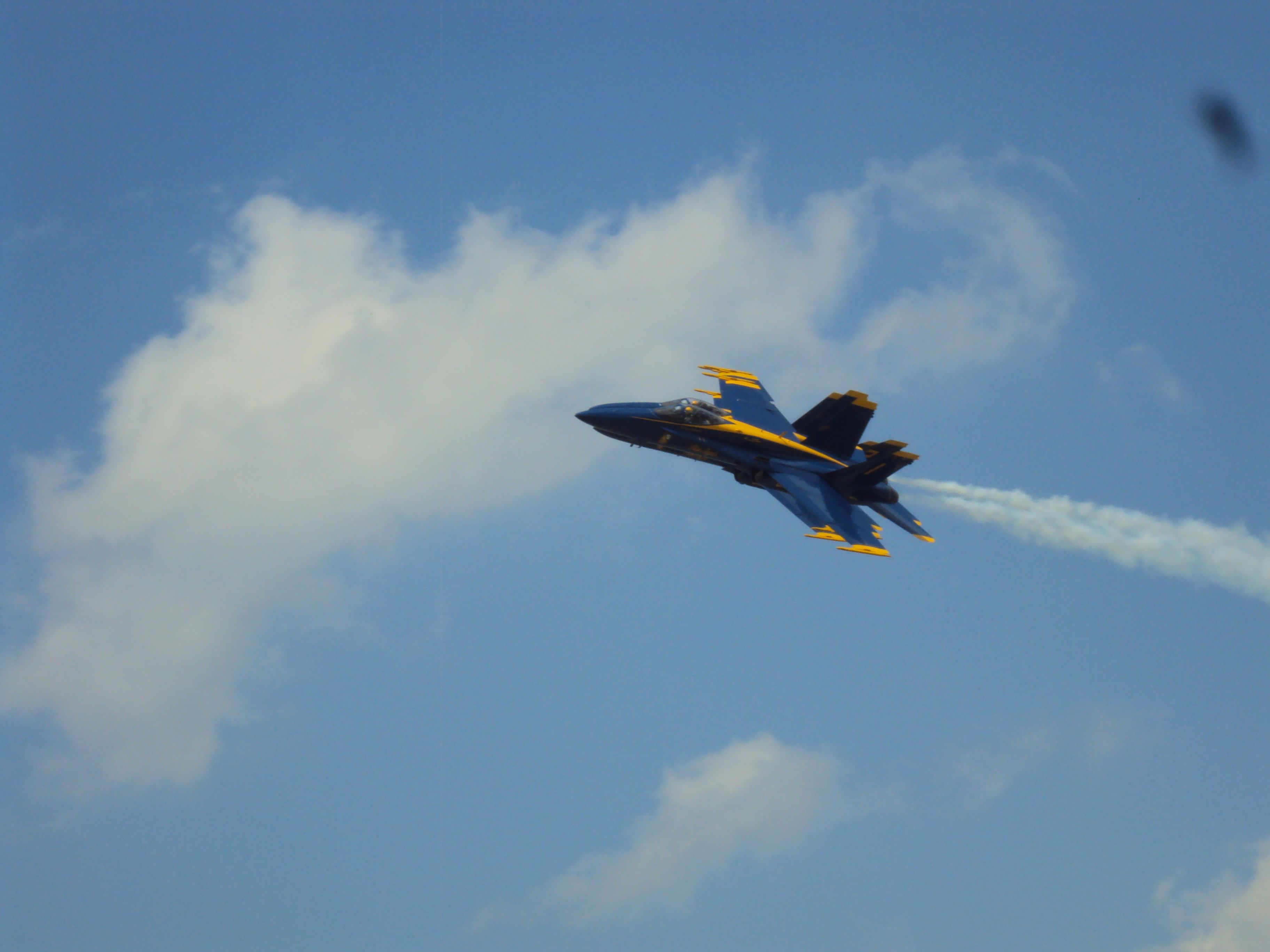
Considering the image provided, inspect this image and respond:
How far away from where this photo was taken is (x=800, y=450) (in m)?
71.4

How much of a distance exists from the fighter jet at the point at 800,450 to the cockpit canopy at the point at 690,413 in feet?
0.14

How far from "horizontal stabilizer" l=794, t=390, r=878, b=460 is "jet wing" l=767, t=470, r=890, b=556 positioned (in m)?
3.11

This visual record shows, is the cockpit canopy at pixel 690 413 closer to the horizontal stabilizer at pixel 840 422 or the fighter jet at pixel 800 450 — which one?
the fighter jet at pixel 800 450

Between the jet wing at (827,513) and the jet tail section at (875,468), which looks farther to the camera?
the jet tail section at (875,468)

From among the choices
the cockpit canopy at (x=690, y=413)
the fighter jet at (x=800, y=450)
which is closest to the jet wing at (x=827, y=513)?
the fighter jet at (x=800, y=450)

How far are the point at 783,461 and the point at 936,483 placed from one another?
10.4 meters

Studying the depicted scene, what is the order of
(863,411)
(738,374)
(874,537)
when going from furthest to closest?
(738,374) < (863,411) < (874,537)

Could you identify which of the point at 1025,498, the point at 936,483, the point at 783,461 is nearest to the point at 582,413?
the point at 783,461

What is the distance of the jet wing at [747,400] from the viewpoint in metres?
73.4

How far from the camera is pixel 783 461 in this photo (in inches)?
2800

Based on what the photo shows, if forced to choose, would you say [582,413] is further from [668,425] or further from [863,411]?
[863,411]

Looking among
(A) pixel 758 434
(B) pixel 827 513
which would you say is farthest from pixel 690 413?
(B) pixel 827 513

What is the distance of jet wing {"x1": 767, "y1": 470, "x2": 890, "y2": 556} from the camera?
65.2 meters

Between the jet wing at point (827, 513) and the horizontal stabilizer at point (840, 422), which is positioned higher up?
the horizontal stabilizer at point (840, 422)
